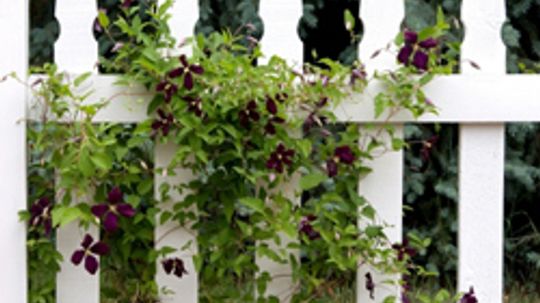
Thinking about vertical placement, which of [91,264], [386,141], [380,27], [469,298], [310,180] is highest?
[380,27]

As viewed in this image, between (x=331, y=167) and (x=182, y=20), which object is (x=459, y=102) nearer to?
(x=331, y=167)

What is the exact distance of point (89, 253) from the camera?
2.35 meters

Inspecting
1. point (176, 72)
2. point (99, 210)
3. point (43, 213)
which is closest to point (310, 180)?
point (176, 72)

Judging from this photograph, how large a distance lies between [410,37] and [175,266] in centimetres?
90

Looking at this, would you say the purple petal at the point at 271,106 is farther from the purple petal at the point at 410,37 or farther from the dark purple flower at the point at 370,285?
the dark purple flower at the point at 370,285

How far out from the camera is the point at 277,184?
2463mm

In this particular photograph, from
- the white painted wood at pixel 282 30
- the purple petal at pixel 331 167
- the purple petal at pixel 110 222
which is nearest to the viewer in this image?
the purple petal at pixel 110 222

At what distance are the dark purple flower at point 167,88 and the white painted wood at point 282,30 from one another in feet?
1.00

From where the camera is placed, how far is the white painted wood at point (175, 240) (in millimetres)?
2482

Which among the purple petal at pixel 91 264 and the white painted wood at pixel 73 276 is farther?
the white painted wood at pixel 73 276

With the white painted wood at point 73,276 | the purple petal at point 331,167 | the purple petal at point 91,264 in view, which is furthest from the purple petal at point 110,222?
the purple petal at point 331,167

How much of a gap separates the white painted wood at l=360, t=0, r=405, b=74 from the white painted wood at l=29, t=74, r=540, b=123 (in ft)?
0.31

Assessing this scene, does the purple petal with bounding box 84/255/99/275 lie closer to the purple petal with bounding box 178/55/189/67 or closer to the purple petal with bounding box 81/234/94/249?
the purple petal with bounding box 81/234/94/249

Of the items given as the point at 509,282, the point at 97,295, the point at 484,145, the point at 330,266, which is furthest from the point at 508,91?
the point at 509,282
